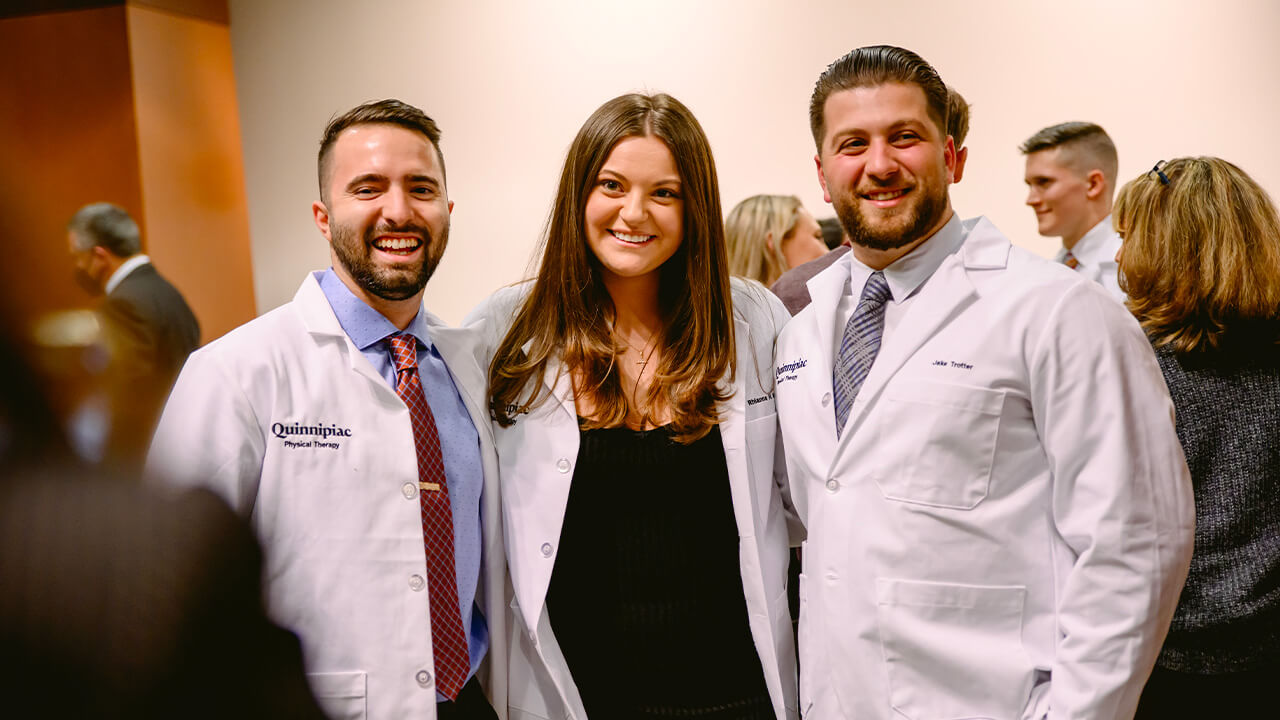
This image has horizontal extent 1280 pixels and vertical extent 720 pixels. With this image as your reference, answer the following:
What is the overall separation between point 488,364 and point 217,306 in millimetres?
1395

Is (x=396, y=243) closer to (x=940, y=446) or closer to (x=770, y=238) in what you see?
(x=940, y=446)

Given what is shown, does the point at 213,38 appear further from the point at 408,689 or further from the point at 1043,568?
the point at 1043,568

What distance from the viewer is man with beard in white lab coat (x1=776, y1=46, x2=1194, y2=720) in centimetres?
151

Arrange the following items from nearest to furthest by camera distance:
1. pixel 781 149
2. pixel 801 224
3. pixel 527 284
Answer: pixel 527 284, pixel 801 224, pixel 781 149

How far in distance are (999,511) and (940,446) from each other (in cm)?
14

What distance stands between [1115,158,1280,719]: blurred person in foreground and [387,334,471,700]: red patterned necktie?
1422 mm

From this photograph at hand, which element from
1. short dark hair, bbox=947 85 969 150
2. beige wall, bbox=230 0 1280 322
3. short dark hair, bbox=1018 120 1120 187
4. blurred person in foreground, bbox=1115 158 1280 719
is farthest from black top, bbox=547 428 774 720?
short dark hair, bbox=1018 120 1120 187

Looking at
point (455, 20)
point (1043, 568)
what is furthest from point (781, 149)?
point (1043, 568)

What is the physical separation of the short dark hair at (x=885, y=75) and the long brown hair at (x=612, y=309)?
0.96 ft

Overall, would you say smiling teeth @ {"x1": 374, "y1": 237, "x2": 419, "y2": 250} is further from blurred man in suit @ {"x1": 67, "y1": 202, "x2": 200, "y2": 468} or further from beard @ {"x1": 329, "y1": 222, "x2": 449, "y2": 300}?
blurred man in suit @ {"x1": 67, "y1": 202, "x2": 200, "y2": 468}

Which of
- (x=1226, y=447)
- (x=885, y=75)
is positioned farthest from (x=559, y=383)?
(x=1226, y=447)

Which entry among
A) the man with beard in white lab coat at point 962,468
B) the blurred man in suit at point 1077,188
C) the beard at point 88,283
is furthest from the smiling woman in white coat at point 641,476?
the blurred man in suit at point 1077,188

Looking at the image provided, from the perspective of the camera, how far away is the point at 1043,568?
1.59 metres

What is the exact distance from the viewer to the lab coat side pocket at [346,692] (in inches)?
62.4
